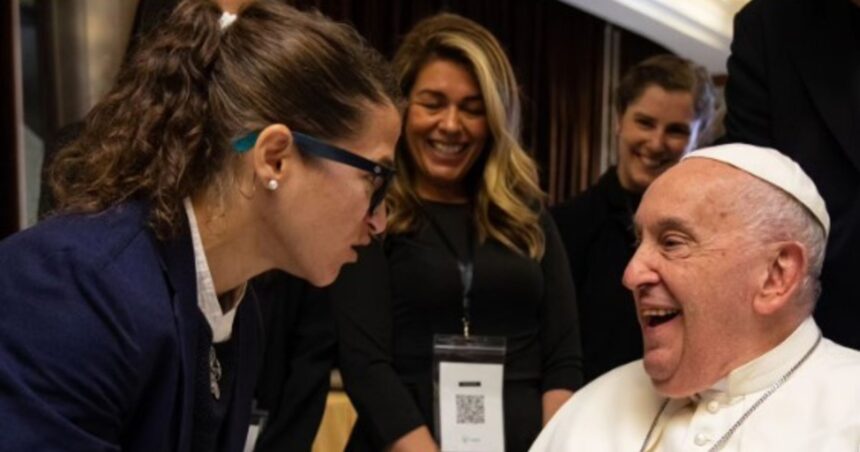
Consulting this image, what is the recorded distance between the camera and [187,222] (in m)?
1.36

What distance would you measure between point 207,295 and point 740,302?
0.87 m

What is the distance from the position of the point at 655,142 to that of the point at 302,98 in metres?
1.99

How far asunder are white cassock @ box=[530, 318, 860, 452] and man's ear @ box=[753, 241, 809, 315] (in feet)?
0.24

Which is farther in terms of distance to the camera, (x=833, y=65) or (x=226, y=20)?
(x=833, y=65)

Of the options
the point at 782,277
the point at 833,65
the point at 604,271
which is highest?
the point at 833,65

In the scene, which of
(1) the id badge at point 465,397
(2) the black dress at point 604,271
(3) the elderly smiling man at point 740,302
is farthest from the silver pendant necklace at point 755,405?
(2) the black dress at point 604,271

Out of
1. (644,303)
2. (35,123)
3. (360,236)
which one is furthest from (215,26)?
(35,123)

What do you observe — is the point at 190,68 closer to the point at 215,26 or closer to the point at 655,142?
the point at 215,26

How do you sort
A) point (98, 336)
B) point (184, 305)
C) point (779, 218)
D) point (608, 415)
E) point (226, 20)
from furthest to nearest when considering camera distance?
point (608, 415)
point (779, 218)
point (226, 20)
point (184, 305)
point (98, 336)

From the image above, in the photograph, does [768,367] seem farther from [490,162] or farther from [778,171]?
[490,162]

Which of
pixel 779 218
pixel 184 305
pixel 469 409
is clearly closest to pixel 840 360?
pixel 779 218

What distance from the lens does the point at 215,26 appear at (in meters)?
1.43

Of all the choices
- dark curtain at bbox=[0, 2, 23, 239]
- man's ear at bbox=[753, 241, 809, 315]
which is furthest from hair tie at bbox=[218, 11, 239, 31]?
dark curtain at bbox=[0, 2, 23, 239]

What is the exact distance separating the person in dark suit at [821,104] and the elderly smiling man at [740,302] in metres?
0.19
